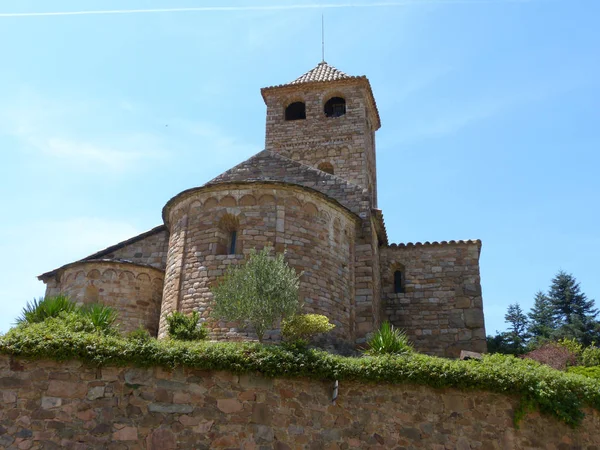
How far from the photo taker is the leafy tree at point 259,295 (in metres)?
11.7

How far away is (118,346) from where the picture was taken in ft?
32.6

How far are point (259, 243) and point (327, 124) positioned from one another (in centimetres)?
1134

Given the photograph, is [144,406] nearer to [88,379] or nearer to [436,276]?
[88,379]

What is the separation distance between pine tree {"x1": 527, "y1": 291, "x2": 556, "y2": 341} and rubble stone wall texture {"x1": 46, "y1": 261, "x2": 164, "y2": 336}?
77.6 ft

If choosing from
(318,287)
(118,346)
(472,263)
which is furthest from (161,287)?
(472,263)

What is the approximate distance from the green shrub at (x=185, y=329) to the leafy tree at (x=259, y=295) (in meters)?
0.49

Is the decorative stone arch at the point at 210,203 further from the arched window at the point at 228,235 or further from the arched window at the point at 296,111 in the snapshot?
the arched window at the point at 296,111

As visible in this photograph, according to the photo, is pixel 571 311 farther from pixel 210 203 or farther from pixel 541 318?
pixel 210 203

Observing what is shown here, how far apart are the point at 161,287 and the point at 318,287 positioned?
16.7 feet

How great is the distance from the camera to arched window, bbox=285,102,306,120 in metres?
26.2

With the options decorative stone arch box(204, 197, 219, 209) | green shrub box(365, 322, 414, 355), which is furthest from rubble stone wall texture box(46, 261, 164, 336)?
green shrub box(365, 322, 414, 355)

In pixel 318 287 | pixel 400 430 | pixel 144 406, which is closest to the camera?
pixel 144 406

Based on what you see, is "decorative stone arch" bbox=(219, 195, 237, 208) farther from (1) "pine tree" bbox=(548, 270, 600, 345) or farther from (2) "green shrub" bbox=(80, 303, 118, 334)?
(1) "pine tree" bbox=(548, 270, 600, 345)

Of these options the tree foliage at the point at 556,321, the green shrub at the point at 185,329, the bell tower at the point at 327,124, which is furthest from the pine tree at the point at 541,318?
the green shrub at the point at 185,329
